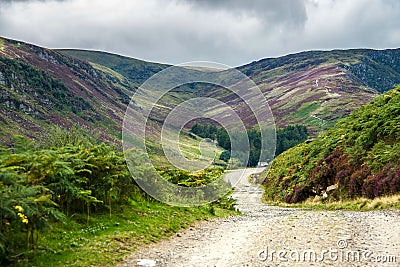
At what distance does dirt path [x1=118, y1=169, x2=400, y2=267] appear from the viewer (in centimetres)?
1062

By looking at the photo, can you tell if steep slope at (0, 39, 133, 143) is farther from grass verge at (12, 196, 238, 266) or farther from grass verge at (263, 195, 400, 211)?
grass verge at (12, 196, 238, 266)

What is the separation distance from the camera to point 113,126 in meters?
172

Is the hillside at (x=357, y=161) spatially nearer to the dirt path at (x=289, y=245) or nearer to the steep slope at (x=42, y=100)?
the dirt path at (x=289, y=245)

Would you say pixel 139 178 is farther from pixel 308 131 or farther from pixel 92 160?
pixel 308 131

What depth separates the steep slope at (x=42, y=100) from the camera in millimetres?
136775

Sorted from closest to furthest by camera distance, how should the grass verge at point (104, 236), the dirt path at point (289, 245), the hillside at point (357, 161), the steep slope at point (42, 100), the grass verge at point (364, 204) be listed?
1. the grass verge at point (104, 236)
2. the dirt path at point (289, 245)
3. the grass verge at point (364, 204)
4. the hillside at point (357, 161)
5. the steep slope at point (42, 100)

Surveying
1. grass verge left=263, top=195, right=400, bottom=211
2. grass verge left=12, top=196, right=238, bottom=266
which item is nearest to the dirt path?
grass verge left=12, top=196, right=238, bottom=266

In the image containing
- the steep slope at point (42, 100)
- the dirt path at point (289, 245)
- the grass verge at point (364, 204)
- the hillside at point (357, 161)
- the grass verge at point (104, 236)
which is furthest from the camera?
the steep slope at point (42, 100)

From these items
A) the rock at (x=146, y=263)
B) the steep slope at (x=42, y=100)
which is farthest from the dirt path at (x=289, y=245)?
the steep slope at (x=42, y=100)

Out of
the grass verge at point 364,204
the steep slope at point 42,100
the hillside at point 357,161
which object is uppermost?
the steep slope at point 42,100

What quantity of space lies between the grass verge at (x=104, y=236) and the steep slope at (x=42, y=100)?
11411 cm

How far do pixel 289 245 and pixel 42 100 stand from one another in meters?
162

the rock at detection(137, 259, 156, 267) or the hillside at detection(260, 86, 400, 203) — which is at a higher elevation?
the hillside at detection(260, 86, 400, 203)

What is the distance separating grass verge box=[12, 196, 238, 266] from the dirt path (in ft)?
1.78
